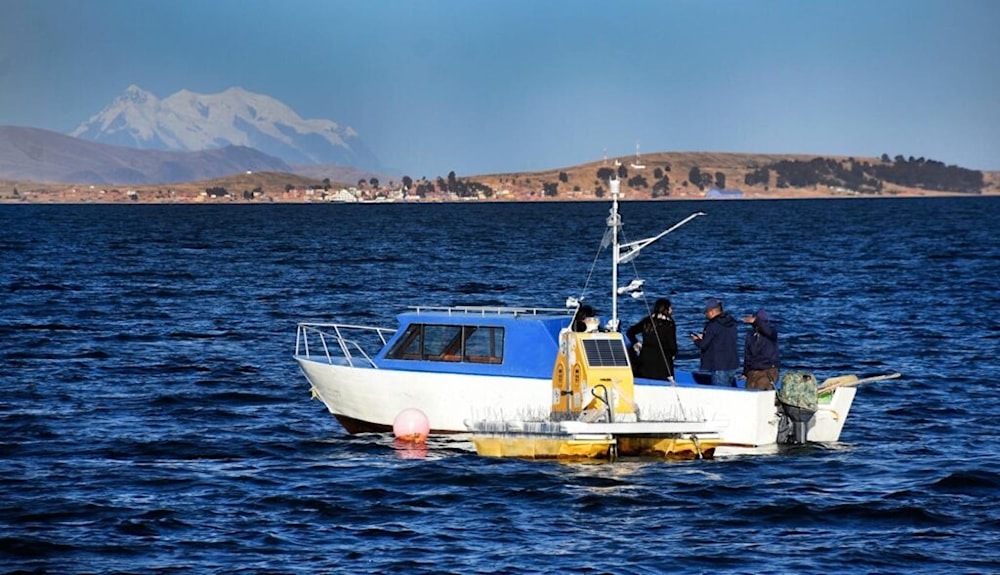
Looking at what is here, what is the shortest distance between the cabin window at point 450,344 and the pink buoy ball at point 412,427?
3.94 ft

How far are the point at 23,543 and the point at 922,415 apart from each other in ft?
60.4

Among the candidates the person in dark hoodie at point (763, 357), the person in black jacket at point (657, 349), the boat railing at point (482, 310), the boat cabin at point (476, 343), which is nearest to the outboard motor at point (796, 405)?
the person in dark hoodie at point (763, 357)

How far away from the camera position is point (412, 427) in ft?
87.4

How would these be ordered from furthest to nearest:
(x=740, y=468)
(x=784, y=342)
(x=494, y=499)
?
(x=784, y=342) < (x=740, y=468) < (x=494, y=499)

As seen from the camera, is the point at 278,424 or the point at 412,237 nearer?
the point at 278,424

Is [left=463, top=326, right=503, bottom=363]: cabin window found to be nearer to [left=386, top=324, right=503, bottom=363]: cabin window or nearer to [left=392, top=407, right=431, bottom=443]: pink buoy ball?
[left=386, top=324, right=503, bottom=363]: cabin window

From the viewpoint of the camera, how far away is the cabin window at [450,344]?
88.5ft

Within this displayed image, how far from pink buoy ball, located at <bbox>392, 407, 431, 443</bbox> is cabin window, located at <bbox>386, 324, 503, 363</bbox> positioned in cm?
120

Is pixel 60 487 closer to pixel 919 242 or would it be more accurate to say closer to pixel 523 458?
pixel 523 458

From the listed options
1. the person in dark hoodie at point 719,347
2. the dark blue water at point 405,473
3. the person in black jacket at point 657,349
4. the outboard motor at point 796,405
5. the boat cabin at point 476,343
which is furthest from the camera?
the boat cabin at point 476,343

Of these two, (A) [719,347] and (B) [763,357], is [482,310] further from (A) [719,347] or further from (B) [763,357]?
(B) [763,357]

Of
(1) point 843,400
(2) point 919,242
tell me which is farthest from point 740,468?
(2) point 919,242

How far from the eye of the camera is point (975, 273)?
72.8 meters

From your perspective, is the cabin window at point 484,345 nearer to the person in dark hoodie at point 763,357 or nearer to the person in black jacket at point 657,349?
the person in black jacket at point 657,349
